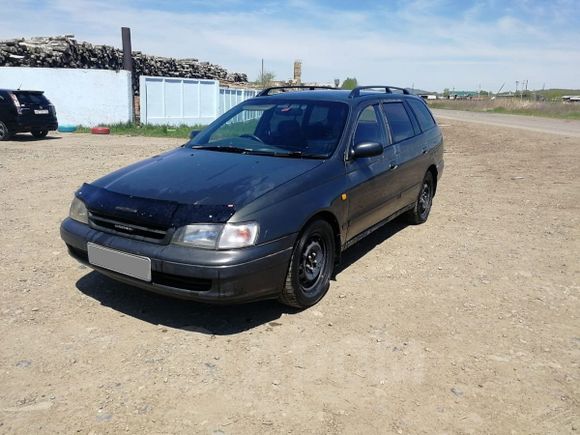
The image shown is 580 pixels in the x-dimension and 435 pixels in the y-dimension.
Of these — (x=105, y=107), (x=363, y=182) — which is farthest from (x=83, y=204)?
(x=105, y=107)

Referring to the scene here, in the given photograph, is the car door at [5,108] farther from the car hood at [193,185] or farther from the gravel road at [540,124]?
the gravel road at [540,124]

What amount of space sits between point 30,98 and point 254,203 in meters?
14.3

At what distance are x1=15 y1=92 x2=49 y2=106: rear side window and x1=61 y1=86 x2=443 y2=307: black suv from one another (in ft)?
39.8

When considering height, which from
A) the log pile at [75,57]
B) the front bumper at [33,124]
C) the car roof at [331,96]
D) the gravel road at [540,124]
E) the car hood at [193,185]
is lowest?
the front bumper at [33,124]

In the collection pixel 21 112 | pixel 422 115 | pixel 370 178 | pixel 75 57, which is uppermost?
pixel 75 57

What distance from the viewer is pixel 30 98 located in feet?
49.8

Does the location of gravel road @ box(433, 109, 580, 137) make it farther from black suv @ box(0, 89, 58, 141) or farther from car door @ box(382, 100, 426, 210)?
black suv @ box(0, 89, 58, 141)

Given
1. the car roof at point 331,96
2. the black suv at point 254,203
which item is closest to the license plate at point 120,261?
the black suv at point 254,203

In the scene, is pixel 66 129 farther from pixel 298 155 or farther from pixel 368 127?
pixel 298 155

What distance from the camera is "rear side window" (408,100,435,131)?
6.29m

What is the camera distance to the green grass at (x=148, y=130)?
60.6ft

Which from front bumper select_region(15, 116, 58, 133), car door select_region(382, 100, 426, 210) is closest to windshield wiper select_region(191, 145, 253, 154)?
car door select_region(382, 100, 426, 210)

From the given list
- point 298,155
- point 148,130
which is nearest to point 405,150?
point 298,155

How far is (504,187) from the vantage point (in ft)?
30.0
